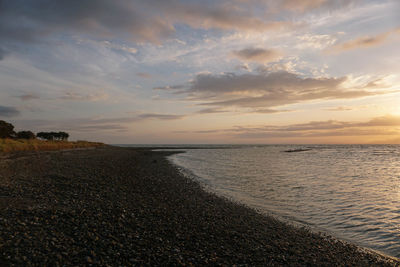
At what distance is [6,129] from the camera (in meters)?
69.1

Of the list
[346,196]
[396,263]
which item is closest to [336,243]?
[396,263]

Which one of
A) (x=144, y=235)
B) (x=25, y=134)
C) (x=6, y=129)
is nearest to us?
(x=144, y=235)

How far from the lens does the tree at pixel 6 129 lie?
67750 mm

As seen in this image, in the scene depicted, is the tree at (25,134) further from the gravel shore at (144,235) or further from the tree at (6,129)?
the gravel shore at (144,235)

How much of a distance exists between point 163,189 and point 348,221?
12.3 metres

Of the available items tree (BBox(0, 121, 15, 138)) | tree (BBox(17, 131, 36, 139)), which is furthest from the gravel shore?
tree (BBox(17, 131, 36, 139))

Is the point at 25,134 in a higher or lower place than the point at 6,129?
lower

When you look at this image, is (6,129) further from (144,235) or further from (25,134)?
(144,235)

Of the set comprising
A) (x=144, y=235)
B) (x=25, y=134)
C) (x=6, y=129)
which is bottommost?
(x=144, y=235)

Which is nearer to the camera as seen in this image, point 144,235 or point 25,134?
point 144,235

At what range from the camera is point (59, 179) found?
17.7 meters

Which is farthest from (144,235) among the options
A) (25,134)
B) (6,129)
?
(25,134)

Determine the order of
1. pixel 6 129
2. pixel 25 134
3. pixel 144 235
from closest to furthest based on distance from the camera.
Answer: pixel 144 235 → pixel 6 129 → pixel 25 134

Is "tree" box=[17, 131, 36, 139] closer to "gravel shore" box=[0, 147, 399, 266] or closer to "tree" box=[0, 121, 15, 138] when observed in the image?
"tree" box=[0, 121, 15, 138]
